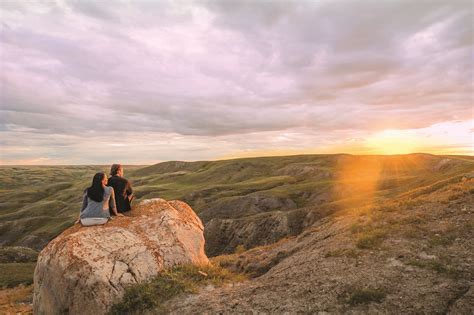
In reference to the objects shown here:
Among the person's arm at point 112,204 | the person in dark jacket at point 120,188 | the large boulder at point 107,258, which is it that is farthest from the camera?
the person in dark jacket at point 120,188

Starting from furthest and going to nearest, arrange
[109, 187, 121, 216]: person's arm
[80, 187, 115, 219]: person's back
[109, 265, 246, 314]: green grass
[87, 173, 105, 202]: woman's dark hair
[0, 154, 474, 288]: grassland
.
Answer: [0, 154, 474, 288]: grassland < [109, 187, 121, 216]: person's arm < [80, 187, 115, 219]: person's back < [87, 173, 105, 202]: woman's dark hair < [109, 265, 246, 314]: green grass

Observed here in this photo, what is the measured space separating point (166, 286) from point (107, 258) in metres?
2.54

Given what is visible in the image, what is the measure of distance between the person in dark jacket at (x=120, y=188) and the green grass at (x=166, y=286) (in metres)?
4.30

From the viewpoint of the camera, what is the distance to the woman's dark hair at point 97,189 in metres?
15.2

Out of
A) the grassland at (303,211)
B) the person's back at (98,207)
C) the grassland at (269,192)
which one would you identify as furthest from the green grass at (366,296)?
the person's back at (98,207)

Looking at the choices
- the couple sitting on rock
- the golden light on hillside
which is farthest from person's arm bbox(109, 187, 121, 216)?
the golden light on hillside

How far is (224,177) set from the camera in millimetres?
165750

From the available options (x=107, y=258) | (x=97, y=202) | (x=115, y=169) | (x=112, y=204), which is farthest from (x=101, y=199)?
(x=107, y=258)

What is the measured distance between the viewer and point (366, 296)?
1054cm

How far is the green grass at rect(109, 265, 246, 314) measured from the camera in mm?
12609

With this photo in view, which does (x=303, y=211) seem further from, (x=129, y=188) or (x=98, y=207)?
(x=98, y=207)

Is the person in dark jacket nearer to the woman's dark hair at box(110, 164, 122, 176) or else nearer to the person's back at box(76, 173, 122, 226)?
the woman's dark hair at box(110, 164, 122, 176)

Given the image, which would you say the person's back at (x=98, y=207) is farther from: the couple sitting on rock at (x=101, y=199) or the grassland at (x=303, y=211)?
the grassland at (x=303, y=211)

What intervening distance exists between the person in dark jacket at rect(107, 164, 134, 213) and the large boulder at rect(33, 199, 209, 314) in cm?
60
